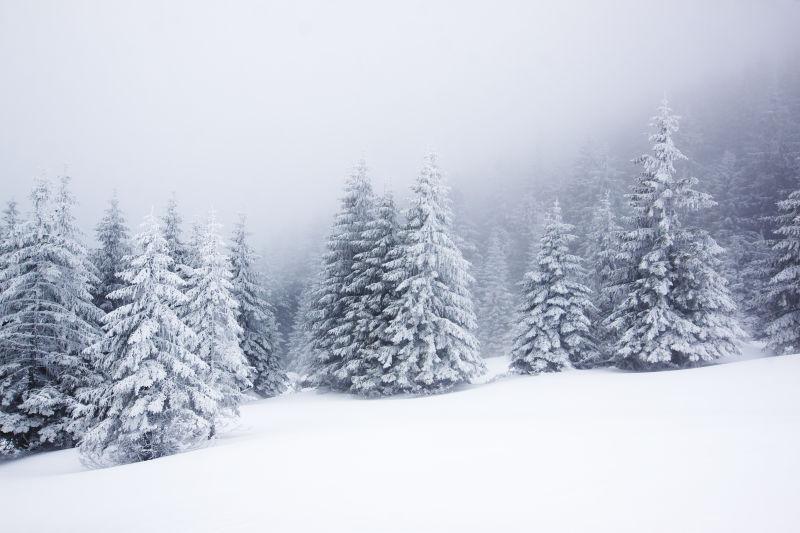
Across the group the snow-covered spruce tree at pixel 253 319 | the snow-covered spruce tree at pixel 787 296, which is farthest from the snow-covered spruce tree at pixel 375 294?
the snow-covered spruce tree at pixel 787 296

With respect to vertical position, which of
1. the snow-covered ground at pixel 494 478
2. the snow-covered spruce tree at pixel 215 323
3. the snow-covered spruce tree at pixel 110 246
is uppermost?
the snow-covered spruce tree at pixel 110 246

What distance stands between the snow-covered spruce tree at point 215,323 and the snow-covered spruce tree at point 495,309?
108 ft

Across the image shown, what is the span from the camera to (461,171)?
10288cm

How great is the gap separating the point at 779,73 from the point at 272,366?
88.1 meters

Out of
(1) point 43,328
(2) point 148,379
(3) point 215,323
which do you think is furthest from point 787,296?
(1) point 43,328

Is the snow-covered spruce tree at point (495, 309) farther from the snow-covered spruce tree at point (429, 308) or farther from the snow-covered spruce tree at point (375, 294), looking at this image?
the snow-covered spruce tree at point (429, 308)

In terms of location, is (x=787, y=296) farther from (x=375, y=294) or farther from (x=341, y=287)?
(x=341, y=287)

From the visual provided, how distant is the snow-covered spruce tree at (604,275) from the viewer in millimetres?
21891

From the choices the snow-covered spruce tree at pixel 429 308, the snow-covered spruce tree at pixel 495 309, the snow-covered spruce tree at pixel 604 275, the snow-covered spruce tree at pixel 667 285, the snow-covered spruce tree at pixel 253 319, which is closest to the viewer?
the snow-covered spruce tree at pixel 667 285

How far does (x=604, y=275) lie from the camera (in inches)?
1059

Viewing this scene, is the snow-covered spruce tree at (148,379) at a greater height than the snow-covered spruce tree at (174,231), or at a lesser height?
lesser

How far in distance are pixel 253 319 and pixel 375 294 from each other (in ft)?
37.8

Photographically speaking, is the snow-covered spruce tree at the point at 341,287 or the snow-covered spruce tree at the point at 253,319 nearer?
the snow-covered spruce tree at the point at 341,287

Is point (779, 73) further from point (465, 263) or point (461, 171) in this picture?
point (465, 263)
